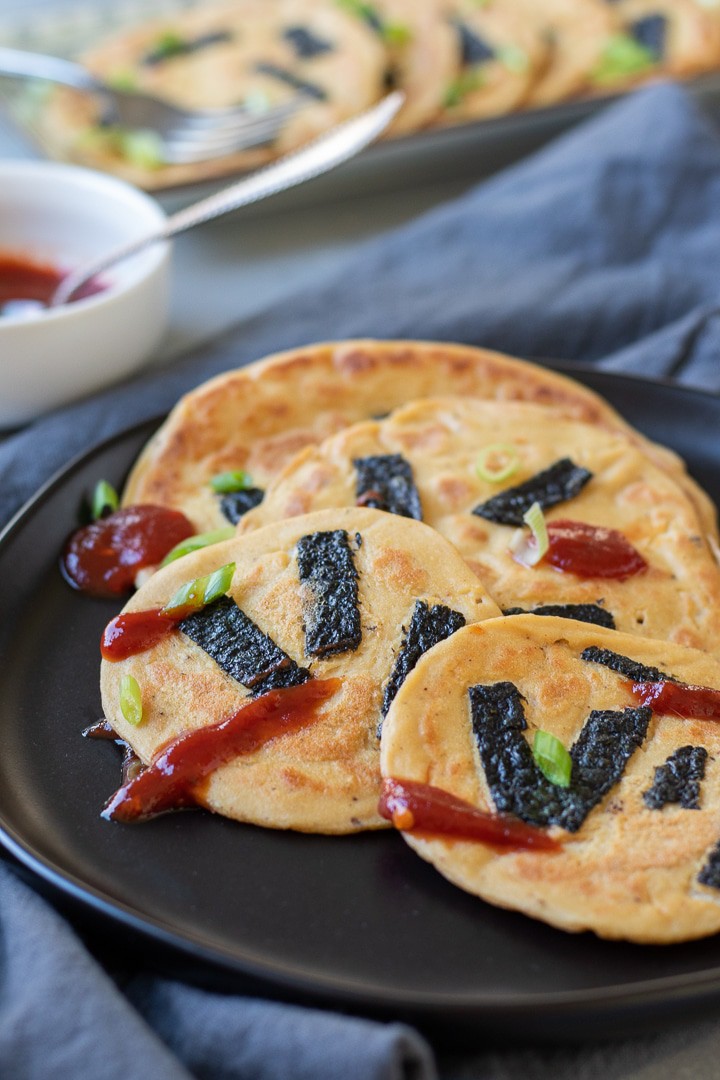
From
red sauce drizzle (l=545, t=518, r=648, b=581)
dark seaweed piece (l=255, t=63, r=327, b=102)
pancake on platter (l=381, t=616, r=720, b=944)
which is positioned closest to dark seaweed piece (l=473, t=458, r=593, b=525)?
red sauce drizzle (l=545, t=518, r=648, b=581)

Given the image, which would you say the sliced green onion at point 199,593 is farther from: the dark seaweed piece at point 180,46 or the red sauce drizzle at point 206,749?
the dark seaweed piece at point 180,46

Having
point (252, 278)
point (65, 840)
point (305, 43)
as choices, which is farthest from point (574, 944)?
point (305, 43)

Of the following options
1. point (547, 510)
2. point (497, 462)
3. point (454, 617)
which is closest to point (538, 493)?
point (547, 510)

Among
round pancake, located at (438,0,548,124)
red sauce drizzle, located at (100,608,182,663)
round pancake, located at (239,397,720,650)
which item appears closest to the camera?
red sauce drizzle, located at (100,608,182,663)

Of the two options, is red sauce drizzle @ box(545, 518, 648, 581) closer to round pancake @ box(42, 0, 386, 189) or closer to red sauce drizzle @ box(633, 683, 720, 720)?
red sauce drizzle @ box(633, 683, 720, 720)

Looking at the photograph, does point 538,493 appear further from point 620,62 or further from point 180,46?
point 180,46

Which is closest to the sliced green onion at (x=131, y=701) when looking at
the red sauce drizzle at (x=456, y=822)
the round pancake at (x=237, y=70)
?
the red sauce drizzle at (x=456, y=822)
